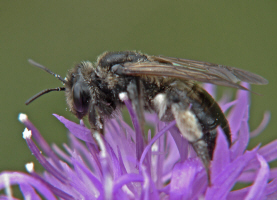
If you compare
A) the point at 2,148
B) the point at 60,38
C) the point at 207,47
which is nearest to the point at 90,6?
the point at 60,38

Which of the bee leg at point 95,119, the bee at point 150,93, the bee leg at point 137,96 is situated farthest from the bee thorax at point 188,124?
the bee leg at point 95,119

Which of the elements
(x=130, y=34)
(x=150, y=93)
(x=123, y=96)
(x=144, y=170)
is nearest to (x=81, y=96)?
(x=123, y=96)

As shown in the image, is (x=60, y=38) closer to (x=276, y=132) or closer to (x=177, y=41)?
(x=177, y=41)

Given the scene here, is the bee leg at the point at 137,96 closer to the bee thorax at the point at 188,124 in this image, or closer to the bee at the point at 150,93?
the bee at the point at 150,93

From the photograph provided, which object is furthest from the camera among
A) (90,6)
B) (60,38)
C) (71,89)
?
(90,6)

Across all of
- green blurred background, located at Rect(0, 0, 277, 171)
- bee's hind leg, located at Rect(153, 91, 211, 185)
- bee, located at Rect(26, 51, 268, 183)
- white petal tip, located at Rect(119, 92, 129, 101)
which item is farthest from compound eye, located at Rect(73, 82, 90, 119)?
green blurred background, located at Rect(0, 0, 277, 171)

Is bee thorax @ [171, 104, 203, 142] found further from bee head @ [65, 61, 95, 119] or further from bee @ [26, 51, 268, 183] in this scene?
bee head @ [65, 61, 95, 119]

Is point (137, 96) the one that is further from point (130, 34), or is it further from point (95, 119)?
point (130, 34)
